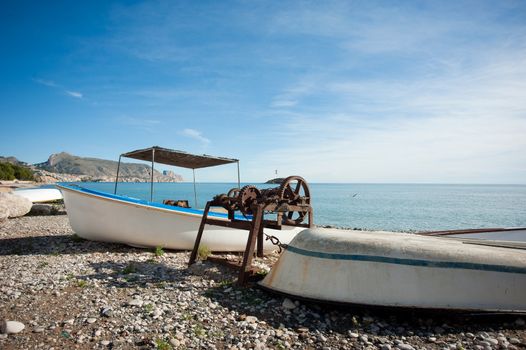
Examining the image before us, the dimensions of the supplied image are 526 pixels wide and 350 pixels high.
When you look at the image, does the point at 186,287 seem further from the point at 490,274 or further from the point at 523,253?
the point at 523,253

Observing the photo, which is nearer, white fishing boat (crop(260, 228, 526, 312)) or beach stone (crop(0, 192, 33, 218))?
white fishing boat (crop(260, 228, 526, 312))

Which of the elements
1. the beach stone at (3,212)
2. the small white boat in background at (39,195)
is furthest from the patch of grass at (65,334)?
the small white boat in background at (39,195)

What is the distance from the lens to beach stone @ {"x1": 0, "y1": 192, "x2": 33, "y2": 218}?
1714 cm

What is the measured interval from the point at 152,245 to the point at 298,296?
579 centimetres

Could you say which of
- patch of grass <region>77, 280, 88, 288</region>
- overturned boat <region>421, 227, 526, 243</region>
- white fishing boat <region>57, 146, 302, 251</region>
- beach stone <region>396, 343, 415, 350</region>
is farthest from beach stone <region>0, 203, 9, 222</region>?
overturned boat <region>421, 227, 526, 243</region>

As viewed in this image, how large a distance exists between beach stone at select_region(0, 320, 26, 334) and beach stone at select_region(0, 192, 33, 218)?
1557 cm

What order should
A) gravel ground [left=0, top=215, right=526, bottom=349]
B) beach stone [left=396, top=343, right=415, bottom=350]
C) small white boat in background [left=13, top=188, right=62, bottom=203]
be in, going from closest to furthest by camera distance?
beach stone [left=396, top=343, right=415, bottom=350], gravel ground [left=0, top=215, right=526, bottom=349], small white boat in background [left=13, top=188, right=62, bottom=203]

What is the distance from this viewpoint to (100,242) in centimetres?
1066

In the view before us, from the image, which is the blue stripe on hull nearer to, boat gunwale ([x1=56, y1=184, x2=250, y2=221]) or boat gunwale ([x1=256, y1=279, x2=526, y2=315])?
boat gunwale ([x1=256, y1=279, x2=526, y2=315])

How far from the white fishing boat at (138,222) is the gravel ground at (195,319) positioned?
7.57ft

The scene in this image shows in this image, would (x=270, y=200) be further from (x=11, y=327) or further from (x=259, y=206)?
(x=11, y=327)

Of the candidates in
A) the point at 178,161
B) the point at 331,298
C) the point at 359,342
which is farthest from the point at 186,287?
the point at 178,161

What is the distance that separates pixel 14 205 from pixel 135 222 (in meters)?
13.1

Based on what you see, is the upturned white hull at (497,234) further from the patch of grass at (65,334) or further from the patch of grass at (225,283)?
the patch of grass at (65,334)
